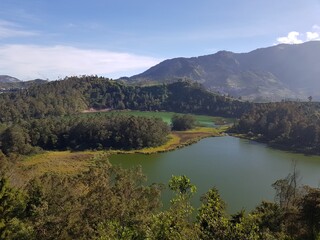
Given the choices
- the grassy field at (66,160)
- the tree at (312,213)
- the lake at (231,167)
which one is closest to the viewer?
the tree at (312,213)

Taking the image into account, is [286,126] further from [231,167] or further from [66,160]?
[66,160]

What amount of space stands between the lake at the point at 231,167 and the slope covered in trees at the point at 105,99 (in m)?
59.3

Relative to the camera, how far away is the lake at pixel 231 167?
3929cm

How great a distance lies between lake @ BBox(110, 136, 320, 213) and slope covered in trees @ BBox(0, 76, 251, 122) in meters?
59.3

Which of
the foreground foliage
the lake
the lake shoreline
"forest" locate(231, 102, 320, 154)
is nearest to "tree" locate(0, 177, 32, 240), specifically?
the foreground foliage

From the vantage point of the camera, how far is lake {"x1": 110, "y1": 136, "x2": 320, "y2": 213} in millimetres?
39291

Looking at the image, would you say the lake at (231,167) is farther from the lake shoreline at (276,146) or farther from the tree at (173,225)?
the tree at (173,225)

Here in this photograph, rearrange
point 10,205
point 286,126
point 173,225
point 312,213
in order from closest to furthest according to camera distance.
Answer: point 173,225 → point 312,213 → point 10,205 → point 286,126

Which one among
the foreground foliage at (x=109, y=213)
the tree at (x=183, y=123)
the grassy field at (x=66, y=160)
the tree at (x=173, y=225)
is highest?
the tree at (x=173, y=225)

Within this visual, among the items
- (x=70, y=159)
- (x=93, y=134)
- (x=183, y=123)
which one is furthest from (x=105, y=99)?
(x=70, y=159)

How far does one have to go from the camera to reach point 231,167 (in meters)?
53.2

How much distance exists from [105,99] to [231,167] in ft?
330

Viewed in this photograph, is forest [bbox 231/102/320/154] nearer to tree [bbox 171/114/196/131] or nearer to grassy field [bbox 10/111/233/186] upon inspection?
grassy field [bbox 10/111/233/186]

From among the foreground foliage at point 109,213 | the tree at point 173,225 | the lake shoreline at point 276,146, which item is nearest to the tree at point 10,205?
the foreground foliage at point 109,213
